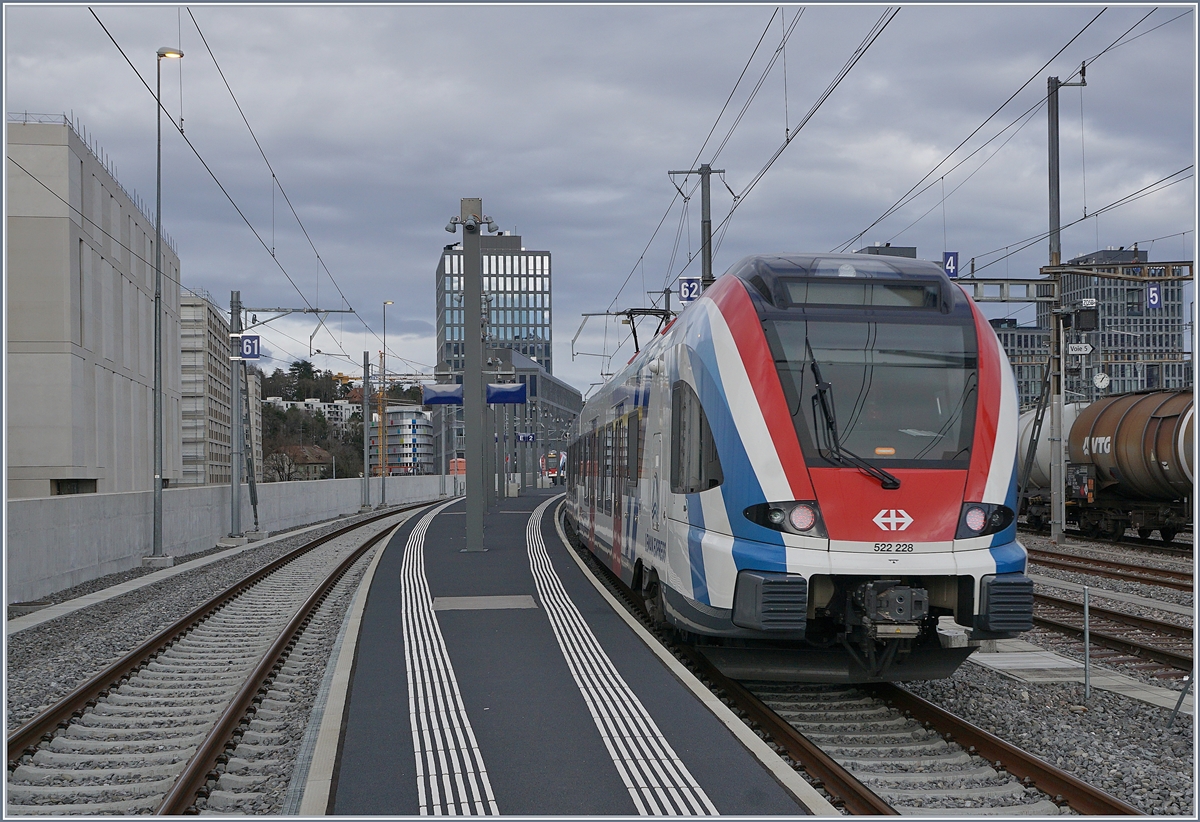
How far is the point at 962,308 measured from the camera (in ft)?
28.8

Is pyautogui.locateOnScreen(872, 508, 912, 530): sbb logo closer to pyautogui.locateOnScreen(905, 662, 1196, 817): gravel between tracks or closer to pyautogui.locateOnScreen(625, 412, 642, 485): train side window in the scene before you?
pyautogui.locateOnScreen(905, 662, 1196, 817): gravel between tracks

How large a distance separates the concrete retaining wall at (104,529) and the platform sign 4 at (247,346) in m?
3.58

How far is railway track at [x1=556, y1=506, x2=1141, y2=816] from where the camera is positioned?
6.16 metres

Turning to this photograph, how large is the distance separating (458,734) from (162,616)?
29.3ft

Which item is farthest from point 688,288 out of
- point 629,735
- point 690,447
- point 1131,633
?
point 629,735

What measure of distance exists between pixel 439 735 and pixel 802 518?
2.98 m

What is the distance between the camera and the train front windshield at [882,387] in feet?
26.7

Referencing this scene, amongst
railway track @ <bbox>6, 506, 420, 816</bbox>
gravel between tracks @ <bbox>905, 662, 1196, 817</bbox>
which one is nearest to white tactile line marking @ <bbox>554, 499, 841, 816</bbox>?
gravel between tracks @ <bbox>905, 662, 1196, 817</bbox>

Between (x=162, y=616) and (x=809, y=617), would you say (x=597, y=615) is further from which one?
(x=162, y=616)

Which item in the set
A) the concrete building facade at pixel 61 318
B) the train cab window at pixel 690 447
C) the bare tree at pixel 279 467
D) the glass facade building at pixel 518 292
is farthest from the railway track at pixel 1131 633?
the glass facade building at pixel 518 292

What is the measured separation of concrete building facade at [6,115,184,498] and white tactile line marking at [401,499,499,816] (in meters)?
35.0

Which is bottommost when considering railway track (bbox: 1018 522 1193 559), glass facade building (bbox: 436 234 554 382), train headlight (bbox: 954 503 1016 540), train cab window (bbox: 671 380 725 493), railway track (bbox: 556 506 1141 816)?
railway track (bbox: 1018 522 1193 559)

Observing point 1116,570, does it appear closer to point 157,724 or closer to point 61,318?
point 157,724

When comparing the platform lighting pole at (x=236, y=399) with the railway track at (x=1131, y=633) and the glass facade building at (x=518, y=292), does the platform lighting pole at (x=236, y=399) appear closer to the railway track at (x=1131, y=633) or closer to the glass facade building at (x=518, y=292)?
the railway track at (x=1131, y=633)
